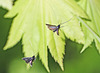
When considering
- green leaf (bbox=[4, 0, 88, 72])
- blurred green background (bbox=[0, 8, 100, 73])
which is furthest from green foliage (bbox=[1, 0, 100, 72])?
blurred green background (bbox=[0, 8, 100, 73])

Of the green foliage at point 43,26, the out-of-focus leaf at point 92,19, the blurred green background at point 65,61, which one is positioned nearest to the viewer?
the green foliage at point 43,26

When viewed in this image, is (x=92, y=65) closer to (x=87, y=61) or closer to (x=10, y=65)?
(x=87, y=61)

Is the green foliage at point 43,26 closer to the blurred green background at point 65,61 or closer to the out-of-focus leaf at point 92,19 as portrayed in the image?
the out-of-focus leaf at point 92,19

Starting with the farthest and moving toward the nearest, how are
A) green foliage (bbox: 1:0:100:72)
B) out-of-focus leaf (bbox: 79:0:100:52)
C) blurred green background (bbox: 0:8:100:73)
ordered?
1. blurred green background (bbox: 0:8:100:73)
2. out-of-focus leaf (bbox: 79:0:100:52)
3. green foliage (bbox: 1:0:100:72)

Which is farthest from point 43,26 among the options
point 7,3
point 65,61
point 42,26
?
point 65,61

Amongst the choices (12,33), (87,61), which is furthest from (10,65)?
(12,33)

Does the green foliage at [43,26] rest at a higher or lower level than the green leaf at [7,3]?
lower


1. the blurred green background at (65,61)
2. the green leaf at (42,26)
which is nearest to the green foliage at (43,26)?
the green leaf at (42,26)

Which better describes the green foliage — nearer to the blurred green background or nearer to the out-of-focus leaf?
the out-of-focus leaf
